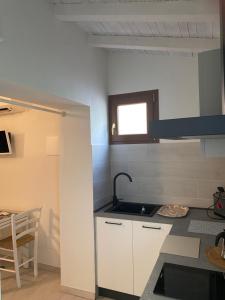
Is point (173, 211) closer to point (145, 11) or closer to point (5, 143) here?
point (145, 11)

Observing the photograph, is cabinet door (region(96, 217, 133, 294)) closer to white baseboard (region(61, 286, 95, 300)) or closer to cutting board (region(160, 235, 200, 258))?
white baseboard (region(61, 286, 95, 300))

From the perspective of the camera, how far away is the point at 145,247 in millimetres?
1949

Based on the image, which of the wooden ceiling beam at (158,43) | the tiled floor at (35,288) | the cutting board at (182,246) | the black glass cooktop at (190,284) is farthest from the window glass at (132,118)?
the tiled floor at (35,288)

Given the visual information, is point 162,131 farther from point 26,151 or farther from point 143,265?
point 26,151

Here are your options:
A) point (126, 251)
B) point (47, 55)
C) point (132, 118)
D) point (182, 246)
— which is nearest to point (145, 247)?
point (126, 251)

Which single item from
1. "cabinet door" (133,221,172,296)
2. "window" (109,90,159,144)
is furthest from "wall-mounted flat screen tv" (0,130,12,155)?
"cabinet door" (133,221,172,296)

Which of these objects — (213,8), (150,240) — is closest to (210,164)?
(150,240)

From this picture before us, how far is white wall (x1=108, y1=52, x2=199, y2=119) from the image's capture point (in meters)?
2.19

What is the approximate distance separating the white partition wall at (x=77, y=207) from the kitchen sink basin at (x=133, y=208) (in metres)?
0.29

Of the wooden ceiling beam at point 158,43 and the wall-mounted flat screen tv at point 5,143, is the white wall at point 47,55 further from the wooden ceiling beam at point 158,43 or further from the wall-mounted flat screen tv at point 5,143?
the wall-mounted flat screen tv at point 5,143

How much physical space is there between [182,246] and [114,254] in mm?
903

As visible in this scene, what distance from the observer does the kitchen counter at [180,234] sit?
3.29 feet

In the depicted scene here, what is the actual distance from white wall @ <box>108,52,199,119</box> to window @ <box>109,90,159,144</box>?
0.21ft

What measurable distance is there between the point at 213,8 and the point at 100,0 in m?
0.70
